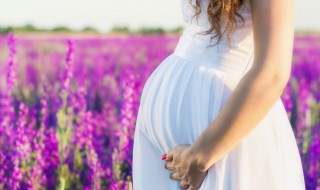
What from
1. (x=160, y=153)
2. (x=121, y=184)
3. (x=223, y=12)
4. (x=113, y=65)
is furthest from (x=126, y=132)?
(x=113, y=65)

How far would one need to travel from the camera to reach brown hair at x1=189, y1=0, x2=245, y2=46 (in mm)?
1590

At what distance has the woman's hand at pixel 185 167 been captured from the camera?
5.29 ft

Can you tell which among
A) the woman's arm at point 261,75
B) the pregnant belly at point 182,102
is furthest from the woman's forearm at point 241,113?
the pregnant belly at point 182,102

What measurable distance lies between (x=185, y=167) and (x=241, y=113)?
0.22m

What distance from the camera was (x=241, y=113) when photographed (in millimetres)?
1513

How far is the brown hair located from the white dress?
0.7 inches

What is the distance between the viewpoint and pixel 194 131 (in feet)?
5.57

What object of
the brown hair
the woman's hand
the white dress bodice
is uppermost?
the brown hair

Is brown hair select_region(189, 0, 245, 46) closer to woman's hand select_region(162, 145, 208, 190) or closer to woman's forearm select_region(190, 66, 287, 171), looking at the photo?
woman's forearm select_region(190, 66, 287, 171)

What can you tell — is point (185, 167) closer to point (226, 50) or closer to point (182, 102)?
point (182, 102)

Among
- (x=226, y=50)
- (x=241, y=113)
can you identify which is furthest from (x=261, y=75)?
(x=226, y=50)

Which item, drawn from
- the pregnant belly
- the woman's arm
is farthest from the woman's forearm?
the pregnant belly

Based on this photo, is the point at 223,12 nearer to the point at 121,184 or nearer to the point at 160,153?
the point at 160,153

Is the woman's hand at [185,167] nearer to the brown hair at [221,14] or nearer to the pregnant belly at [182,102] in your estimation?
the pregnant belly at [182,102]
